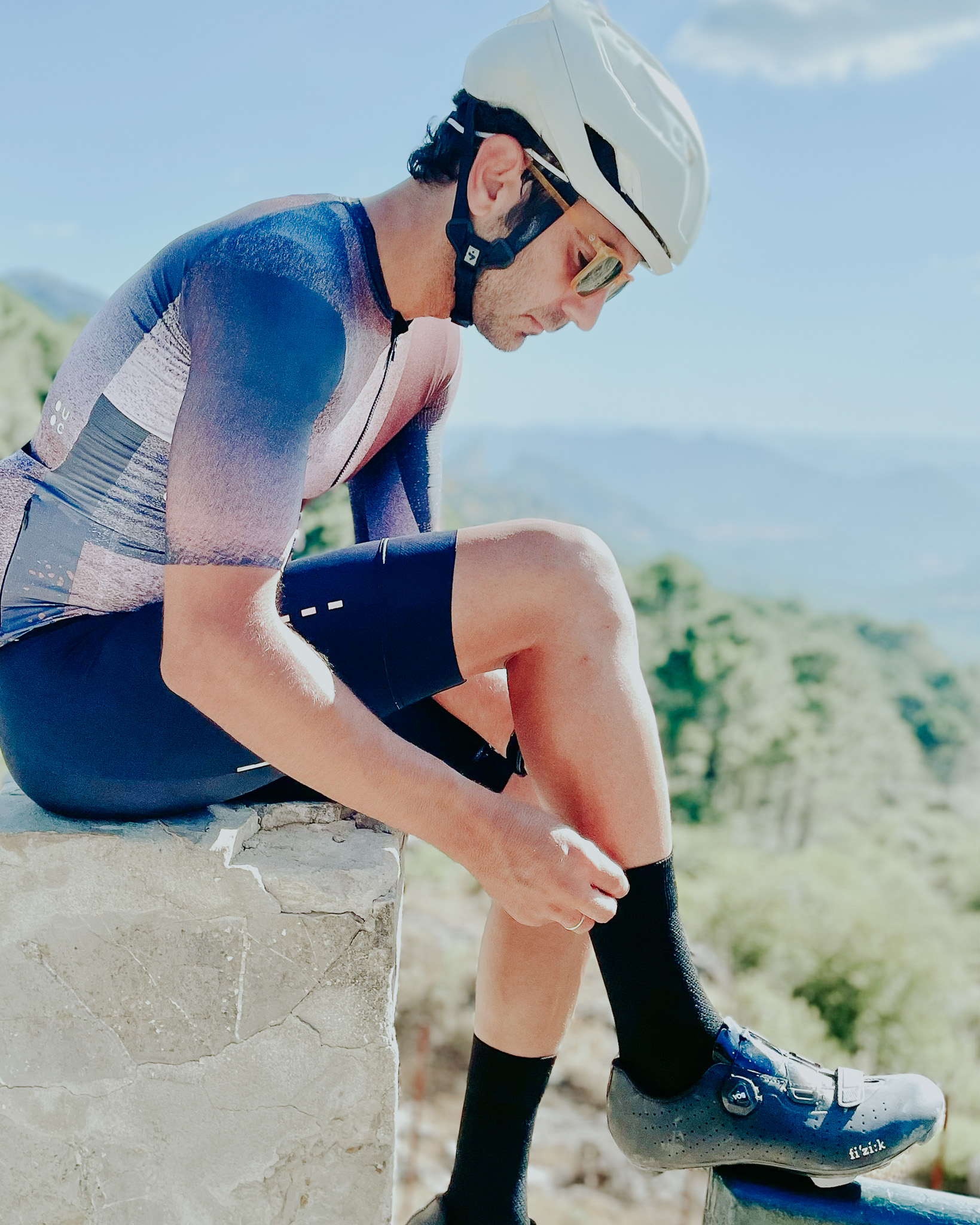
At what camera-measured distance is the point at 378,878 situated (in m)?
1.54

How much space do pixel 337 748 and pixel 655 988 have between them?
0.57 meters

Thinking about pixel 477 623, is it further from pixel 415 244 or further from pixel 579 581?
pixel 415 244

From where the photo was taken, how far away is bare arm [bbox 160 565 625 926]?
1.26 meters

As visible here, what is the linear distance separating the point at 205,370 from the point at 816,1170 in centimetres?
134

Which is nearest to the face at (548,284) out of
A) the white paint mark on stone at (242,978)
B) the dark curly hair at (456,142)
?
the dark curly hair at (456,142)

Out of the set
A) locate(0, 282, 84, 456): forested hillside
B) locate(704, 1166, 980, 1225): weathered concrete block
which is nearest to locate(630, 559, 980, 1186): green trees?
locate(704, 1166, 980, 1225): weathered concrete block

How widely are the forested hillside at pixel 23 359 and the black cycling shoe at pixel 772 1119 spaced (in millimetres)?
17876

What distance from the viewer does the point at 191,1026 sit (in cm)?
153

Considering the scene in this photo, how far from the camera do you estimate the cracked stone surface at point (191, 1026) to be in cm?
151

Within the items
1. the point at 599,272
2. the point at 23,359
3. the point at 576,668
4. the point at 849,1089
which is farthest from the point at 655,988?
the point at 23,359

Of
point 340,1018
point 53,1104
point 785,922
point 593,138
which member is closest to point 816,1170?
point 340,1018

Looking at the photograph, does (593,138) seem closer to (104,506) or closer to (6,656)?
(104,506)

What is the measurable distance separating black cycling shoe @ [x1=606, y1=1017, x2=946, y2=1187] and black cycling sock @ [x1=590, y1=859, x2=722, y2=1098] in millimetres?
24

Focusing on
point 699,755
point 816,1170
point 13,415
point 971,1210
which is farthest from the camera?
point 699,755
